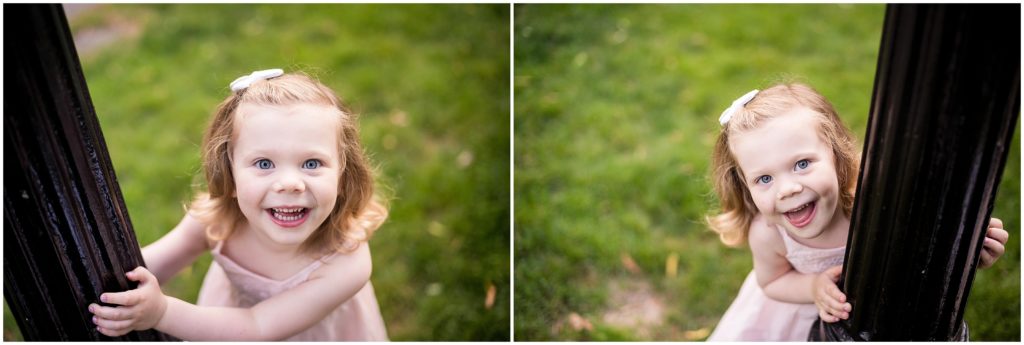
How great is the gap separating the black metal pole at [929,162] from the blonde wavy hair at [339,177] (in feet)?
4.52

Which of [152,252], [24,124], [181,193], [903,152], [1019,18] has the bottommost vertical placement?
[181,193]

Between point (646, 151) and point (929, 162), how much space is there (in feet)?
10.1

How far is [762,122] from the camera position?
2.31 meters

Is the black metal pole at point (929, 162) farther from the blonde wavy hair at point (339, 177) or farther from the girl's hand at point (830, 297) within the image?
the blonde wavy hair at point (339, 177)

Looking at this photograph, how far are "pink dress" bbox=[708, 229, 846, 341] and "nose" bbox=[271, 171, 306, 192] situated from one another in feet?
4.61

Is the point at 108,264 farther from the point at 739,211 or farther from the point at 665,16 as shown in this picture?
the point at 665,16

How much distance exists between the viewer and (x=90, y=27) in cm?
597

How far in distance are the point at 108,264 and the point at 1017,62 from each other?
7.00 ft

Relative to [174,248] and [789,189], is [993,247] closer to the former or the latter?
[789,189]

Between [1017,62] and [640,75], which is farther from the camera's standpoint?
[640,75]

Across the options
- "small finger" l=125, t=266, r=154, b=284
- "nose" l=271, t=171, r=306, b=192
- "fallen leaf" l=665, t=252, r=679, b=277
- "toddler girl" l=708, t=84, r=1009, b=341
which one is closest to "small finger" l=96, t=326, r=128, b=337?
"small finger" l=125, t=266, r=154, b=284

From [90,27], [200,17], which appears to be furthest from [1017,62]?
[90,27]

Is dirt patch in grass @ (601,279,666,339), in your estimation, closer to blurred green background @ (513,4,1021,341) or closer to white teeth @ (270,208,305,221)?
blurred green background @ (513,4,1021,341)

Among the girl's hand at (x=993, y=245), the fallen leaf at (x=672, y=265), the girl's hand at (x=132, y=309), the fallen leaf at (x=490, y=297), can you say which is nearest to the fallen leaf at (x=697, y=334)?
the fallen leaf at (x=672, y=265)
